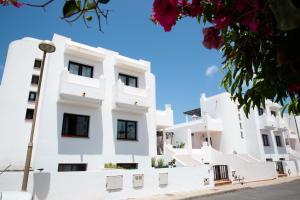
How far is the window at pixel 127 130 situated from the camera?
17438 millimetres

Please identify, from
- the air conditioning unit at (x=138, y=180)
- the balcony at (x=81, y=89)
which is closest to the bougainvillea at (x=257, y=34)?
the air conditioning unit at (x=138, y=180)

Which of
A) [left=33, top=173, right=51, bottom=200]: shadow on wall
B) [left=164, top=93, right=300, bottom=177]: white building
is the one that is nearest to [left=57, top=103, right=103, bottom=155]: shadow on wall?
[left=33, top=173, right=51, bottom=200]: shadow on wall

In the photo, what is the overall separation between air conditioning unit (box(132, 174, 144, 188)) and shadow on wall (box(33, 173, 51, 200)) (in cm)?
503

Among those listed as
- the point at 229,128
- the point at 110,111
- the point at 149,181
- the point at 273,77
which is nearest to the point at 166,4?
the point at 273,77

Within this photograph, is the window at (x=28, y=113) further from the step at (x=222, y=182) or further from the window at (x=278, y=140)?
the window at (x=278, y=140)

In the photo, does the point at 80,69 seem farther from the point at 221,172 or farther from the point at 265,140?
the point at 265,140

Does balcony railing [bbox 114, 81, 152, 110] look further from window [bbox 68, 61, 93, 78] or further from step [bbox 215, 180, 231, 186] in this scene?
step [bbox 215, 180, 231, 186]

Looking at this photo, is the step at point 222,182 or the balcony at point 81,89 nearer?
the balcony at point 81,89

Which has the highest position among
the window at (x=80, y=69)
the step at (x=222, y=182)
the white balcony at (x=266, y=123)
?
the window at (x=80, y=69)

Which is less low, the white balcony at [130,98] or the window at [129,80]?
the window at [129,80]

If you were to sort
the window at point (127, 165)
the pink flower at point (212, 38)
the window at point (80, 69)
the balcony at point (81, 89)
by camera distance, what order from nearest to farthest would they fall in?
the pink flower at point (212, 38)
the balcony at point (81, 89)
the window at point (80, 69)
the window at point (127, 165)

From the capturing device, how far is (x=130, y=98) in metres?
17.3

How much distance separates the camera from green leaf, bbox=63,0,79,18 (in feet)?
4.14

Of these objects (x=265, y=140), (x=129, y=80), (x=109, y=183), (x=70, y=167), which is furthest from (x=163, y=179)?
(x=265, y=140)
